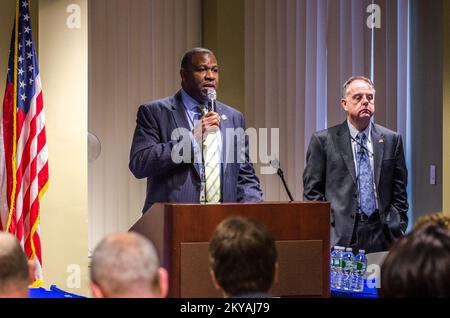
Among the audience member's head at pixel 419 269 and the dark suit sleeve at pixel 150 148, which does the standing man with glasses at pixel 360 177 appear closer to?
the dark suit sleeve at pixel 150 148

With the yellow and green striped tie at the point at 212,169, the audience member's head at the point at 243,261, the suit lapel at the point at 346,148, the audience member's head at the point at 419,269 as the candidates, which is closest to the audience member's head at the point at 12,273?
the audience member's head at the point at 243,261

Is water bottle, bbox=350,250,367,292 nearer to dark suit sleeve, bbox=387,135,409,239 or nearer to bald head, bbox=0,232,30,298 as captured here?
dark suit sleeve, bbox=387,135,409,239

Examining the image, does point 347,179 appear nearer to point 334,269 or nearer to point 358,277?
point 334,269

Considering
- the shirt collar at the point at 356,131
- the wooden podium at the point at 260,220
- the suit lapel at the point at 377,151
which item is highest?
the shirt collar at the point at 356,131

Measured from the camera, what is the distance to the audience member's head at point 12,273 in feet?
6.33

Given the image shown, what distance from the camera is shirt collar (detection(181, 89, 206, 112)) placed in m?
4.35

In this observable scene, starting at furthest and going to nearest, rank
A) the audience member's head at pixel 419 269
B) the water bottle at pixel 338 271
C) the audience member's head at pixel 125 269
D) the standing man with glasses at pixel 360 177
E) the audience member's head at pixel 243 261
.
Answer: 1. the standing man with glasses at pixel 360 177
2. the water bottle at pixel 338 271
3. the audience member's head at pixel 243 261
4. the audience member's head at pixel 419 269
5. the audience member's head at pixel 125 269

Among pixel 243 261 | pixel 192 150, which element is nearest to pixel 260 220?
pixel 192 150


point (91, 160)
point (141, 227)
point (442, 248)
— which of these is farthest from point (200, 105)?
point (442, 248)

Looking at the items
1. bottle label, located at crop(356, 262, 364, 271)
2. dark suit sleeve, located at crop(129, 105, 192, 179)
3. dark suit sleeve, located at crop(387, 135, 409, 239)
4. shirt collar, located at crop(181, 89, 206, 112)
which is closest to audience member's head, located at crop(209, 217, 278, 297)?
dark suit sleeve, located at crop(129, 105, 192, 179)

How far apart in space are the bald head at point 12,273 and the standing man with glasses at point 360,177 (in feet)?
10.3

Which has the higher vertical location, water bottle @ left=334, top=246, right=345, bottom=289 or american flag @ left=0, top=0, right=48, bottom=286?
american flag @ left=0, top=0, right=48, bottom=286

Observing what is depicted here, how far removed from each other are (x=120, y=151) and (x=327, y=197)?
6.95 feet

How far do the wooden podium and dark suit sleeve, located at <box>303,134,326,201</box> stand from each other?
1364 millimetres
